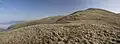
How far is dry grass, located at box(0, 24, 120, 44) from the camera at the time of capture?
19.6 m

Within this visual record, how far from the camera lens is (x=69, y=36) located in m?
20.7

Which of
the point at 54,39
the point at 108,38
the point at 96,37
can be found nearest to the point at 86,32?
the point at 96,37

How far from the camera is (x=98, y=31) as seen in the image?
21688mm

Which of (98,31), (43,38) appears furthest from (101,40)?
(43,38)

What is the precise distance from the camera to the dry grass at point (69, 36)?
1958 centimetres

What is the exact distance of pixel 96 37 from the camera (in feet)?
66.0

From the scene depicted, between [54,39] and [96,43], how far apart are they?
5125 millimetres

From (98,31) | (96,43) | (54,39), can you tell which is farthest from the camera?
(98,31)

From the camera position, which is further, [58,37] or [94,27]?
[94,27]

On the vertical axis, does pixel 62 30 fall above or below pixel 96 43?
above

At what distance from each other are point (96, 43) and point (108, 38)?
73.0 inches

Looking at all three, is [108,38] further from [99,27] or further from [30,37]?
[30,37]

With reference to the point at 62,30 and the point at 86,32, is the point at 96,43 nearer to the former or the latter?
the point at 86,32

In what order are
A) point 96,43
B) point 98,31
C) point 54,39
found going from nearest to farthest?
point 96,43
point 54,39
point 98,31
